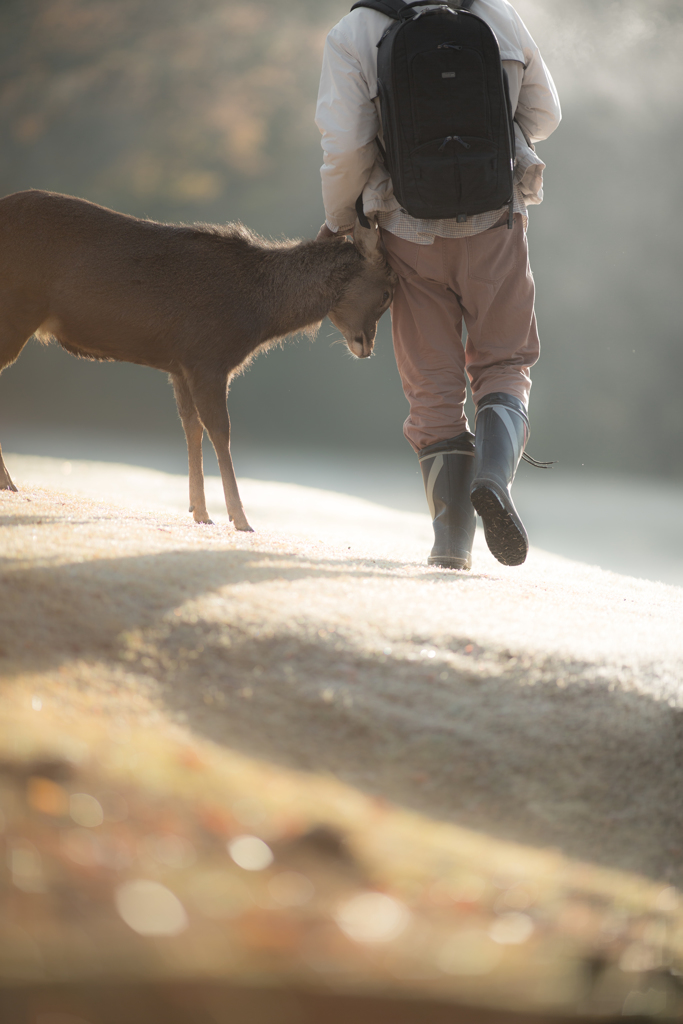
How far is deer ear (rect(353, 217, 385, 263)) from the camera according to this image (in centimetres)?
213

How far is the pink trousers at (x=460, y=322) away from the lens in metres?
2.01

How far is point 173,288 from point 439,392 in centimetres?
84

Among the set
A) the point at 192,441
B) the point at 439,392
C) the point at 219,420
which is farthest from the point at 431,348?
the point at 192,441

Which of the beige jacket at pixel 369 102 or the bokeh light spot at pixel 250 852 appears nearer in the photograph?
the bokeh light spot at pixel 250 852

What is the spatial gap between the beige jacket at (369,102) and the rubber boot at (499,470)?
0.61 m

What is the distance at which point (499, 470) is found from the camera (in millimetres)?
→ 1857

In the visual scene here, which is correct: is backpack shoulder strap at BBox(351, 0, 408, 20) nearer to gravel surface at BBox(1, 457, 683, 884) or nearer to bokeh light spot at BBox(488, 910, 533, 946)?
gravel surface at BBox(1, 457, 683, 884)

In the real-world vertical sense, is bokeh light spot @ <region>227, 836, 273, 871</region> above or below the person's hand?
below

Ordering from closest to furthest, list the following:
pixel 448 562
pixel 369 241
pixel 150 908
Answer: pixel 150 908, pixel 448 562, pixel 369 241

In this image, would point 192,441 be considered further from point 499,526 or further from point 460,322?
point 499,526

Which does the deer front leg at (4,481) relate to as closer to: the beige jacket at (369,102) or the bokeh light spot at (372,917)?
the beige jacket at (369,102)

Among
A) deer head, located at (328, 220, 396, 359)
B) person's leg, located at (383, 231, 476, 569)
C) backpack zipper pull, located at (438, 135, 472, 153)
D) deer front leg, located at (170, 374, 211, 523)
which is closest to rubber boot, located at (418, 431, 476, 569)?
person's leg, located at (383, 231, 476, 569)

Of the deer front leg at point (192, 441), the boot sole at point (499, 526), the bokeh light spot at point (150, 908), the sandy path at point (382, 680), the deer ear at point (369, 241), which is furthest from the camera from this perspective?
the deer front leg at point (192, 441)

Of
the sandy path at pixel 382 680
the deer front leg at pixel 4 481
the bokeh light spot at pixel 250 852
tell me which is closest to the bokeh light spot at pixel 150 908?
the bokeh light spot at pixel 250 852
